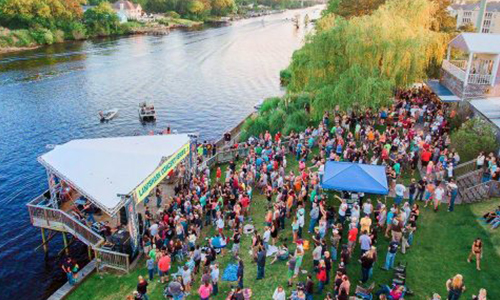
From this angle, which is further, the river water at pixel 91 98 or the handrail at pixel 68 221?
the river water at pixel 91 98

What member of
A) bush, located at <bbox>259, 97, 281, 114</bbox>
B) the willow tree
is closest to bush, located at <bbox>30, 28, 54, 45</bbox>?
bush, located at <bbox>259, 97, 281, 114</bbox>

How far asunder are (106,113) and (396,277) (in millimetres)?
37902

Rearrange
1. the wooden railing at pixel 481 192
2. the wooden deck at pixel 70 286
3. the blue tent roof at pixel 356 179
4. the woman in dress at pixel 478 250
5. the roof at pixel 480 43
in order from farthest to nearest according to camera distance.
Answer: the roof at pixel 480 43 < the wooden railing at pixel 481 192 < the blue tent roof at pixel 356 179 < the wooden deck at pixel 70 286 < the woman in dress at pixel 478 250

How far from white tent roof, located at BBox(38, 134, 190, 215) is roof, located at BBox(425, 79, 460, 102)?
58.1 feet

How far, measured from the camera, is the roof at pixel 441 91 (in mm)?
27938

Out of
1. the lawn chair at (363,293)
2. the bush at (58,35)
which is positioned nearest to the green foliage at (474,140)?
the lawn chair at (363,293)

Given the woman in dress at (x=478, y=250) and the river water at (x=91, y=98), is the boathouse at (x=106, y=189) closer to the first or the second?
the river water at (x=91, y=98)

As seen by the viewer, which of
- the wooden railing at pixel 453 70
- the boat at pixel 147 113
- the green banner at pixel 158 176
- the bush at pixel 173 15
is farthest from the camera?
the bush at pixel 173 15

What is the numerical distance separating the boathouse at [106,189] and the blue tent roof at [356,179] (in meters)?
8.16

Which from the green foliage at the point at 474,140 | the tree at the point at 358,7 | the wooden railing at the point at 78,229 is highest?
the tree at the point at 358,7

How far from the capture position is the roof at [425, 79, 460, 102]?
1100 inches

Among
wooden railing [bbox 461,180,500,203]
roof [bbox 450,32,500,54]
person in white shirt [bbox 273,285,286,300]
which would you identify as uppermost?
roof [bbox 450,32,500,54]

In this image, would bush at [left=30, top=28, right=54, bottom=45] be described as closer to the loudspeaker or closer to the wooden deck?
the loudspeaker

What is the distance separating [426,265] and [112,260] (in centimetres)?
1271
